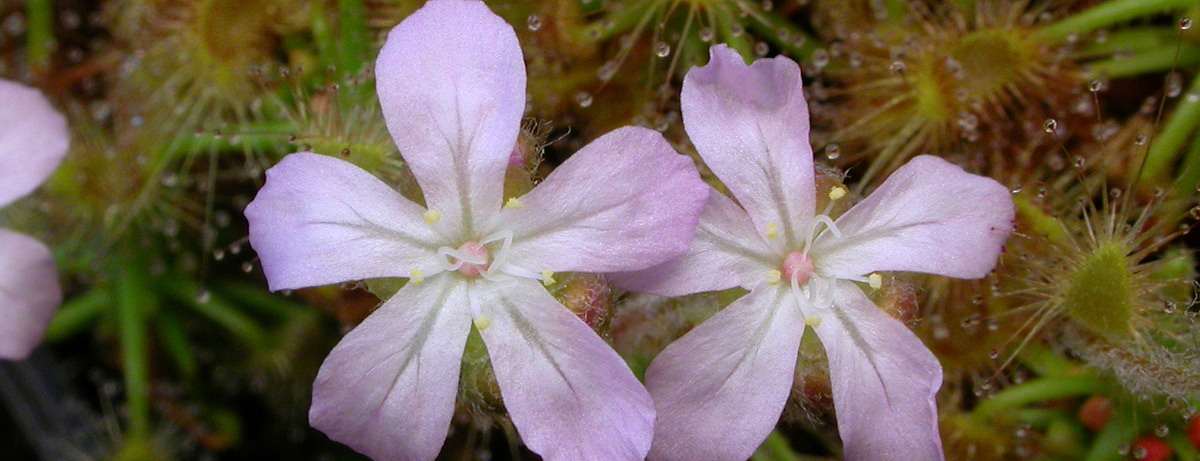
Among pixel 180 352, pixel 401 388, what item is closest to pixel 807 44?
pixel 401 388

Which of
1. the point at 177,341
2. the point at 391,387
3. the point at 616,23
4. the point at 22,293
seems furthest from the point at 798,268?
the point at 177,341

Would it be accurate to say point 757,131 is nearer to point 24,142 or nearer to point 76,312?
point 24,142

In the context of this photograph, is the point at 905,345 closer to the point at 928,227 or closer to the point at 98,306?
the point at 928,227

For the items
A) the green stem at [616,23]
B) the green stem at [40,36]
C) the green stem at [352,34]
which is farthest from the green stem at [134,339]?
the green stem at [616,23]

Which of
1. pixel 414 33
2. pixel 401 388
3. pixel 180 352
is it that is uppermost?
pixel 414 33

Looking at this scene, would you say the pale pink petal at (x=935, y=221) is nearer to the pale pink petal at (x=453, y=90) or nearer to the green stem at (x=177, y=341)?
the pale pink petal at (x=453, y=90)

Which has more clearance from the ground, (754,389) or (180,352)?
(754,389)

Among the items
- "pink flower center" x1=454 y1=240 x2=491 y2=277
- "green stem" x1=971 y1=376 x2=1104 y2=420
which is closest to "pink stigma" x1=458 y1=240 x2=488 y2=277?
"pink flower center" x1=454 y1=240 x2=491 y2=277

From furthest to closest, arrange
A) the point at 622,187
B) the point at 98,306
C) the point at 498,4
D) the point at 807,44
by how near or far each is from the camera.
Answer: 1. the point at 98,306
2. the point at 807,44
3. the point at 498,4
4. the point at 622,187

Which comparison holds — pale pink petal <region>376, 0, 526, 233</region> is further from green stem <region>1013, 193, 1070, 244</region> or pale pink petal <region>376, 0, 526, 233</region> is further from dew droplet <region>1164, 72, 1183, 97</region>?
dew droplet <region>1164, 72, 1183, 97</region>
